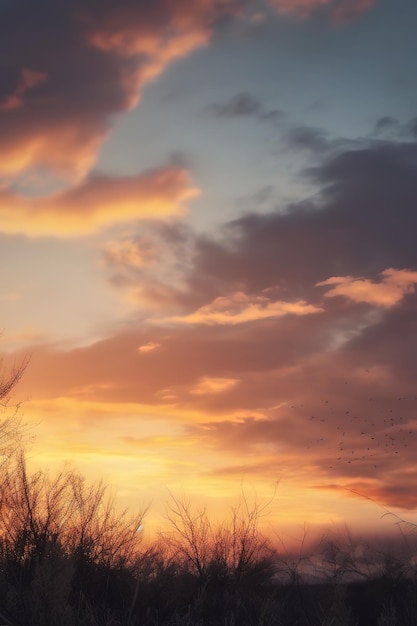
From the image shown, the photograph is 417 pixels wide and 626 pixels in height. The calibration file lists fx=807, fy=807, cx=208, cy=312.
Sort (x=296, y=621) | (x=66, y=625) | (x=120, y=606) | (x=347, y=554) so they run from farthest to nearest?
(x=347, y=554) < (x=120, y=606) < (x=296, y=621) < (x=66, y=625)

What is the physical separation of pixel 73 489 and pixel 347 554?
424 inches

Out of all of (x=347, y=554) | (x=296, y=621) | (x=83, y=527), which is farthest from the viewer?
(x=83, y=527)

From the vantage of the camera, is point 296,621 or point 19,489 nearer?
point 296,621

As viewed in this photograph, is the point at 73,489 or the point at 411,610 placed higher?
the point at 73,489

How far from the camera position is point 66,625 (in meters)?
15.5

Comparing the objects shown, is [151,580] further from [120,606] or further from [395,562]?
[395,562]

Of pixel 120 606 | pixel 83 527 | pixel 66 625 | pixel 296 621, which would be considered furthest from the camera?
pixel 83 527

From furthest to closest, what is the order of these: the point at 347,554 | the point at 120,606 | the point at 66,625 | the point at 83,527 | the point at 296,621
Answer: the point at 83,527 → the point at 347,554 → the point at 120,606 → the point at 296,621 → the point at 66,625

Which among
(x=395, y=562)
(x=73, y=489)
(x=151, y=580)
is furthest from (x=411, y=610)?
(x=73, y=489)

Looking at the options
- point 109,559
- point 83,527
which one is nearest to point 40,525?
point 83,527

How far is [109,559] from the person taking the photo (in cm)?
2742

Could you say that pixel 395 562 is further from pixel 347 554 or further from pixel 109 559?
pixel 109 559

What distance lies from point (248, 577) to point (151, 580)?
6.00 m

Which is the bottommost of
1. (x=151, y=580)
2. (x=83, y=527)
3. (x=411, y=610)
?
(x=411, y=610)
